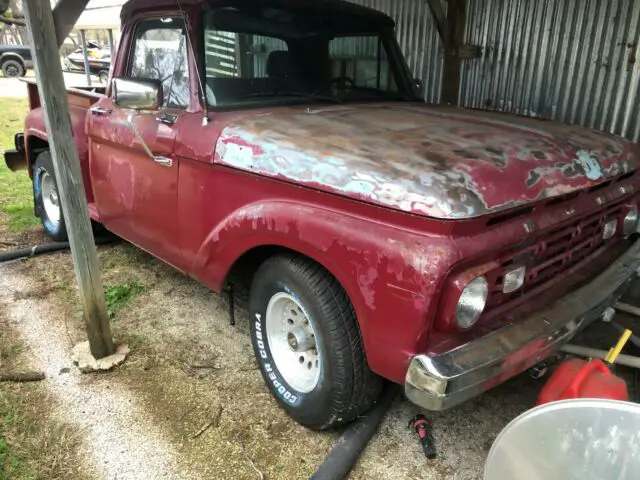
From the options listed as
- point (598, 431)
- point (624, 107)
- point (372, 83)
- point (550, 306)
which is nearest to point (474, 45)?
point (624, 107)

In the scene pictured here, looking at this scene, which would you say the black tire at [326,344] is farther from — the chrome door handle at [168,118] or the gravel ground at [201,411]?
the chrome door handle at [168,118]

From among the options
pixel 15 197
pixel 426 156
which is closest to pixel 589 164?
pixel 426 156

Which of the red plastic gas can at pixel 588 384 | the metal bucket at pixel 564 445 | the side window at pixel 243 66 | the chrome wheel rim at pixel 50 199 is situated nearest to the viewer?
the metal bucket at pixel 564 445

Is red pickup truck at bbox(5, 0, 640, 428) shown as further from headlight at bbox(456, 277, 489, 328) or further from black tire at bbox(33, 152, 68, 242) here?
black tire at bbox(33, 152, 68, 242)

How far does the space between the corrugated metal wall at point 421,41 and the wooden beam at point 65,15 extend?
13.2 feet

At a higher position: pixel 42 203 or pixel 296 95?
pixel 296 95

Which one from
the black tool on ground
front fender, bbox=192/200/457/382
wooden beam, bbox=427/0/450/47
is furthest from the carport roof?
the black tool on ground

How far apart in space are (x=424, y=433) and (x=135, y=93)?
2.22 metres

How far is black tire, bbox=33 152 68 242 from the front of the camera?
4.48 m

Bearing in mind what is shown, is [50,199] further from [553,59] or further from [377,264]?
[553,59]

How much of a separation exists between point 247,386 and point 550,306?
1.64m

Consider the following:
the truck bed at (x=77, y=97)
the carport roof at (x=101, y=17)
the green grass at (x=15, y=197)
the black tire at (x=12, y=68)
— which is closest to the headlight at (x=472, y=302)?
the truck bed at (x=77, y=97)

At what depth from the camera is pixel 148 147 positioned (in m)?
3.00

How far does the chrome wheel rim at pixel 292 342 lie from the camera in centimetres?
244
